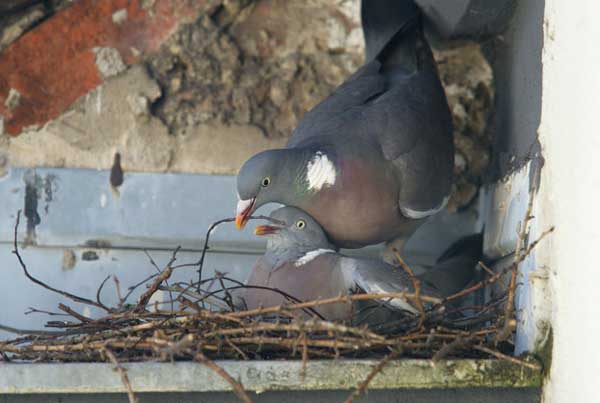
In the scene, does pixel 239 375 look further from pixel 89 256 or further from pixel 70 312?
pixel 89 256

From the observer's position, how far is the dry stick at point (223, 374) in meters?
1.60

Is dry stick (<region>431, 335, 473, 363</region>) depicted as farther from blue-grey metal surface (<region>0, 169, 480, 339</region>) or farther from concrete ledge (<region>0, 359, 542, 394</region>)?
blue-grey metal surface (<region>0, 169, 480, 339</region>)

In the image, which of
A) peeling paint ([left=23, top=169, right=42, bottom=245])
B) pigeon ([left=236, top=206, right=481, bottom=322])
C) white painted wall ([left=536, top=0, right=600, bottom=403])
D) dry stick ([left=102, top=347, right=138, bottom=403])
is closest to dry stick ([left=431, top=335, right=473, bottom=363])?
white painted wall ([left=536, top=0, right=600, bottom=403])

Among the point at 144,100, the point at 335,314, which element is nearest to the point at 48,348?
the point at 335,314

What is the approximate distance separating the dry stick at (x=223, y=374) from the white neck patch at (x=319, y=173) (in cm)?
85

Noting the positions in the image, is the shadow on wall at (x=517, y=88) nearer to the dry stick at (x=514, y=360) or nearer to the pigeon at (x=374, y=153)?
the pigeon at (x=374, y=153)

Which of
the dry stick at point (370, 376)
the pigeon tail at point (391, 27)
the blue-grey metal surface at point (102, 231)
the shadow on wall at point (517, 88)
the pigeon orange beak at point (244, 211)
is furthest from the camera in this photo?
the pigeon tail at point (391, 27)

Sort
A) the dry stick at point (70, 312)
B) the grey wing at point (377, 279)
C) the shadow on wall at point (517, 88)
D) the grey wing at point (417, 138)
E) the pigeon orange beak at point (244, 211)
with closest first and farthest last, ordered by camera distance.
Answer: the dry stick at point (70, 312), the grey wing at point (377, 279), the shadow on wall at point (517, 88), the pigeon orange beak at point (244, 211), the grey wing at point (417, 138)

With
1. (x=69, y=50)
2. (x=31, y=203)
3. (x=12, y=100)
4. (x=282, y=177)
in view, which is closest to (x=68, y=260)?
(x=31, y=203)

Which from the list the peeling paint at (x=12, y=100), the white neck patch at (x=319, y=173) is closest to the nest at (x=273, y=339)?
the white neck patch at (x=319, y=173)

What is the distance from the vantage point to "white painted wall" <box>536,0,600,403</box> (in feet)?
4.88

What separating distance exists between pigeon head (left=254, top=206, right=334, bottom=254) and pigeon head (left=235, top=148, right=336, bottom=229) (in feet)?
0.16

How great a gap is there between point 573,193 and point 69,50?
72.8 inches

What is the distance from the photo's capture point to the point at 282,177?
2.42 meters
